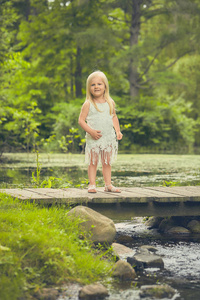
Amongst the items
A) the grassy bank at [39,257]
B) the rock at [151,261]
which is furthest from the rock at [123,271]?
the rock at [151,261]

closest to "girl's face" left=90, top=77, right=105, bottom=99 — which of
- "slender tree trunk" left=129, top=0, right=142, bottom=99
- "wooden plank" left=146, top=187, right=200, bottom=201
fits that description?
"wooden plank" left=146, top=187, right=200, bottom=201

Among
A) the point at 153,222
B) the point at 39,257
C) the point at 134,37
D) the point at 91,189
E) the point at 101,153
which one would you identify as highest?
the point at 134,37

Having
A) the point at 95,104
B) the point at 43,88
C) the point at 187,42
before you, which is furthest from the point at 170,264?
the point at 43,88

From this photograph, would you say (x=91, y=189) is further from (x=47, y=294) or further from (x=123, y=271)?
(x=47, y=294)

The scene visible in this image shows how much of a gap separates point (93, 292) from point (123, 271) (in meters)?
0.62

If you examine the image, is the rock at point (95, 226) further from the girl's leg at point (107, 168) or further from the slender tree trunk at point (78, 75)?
the slender tree trunk at point (78, 75)

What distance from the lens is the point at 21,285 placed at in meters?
3.88

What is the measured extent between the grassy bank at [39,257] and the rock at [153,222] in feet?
7.91

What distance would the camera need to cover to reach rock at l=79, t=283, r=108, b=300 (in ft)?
12.8

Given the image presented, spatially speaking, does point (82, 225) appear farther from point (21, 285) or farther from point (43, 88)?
point (43, 88)

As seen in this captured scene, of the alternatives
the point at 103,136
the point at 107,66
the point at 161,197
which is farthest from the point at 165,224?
the point at 107,66

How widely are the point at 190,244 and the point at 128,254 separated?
41.3 inches

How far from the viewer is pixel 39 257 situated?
423 centimetres

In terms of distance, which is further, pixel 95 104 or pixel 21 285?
pixel 95 104
